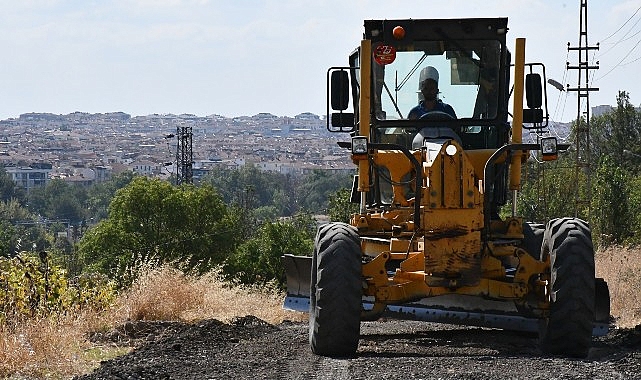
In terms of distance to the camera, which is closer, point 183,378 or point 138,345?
point 183,378

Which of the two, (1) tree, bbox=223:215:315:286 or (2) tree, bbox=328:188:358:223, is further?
(1) tree, bbox=223:215:315:286

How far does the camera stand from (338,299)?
10852 millimetres

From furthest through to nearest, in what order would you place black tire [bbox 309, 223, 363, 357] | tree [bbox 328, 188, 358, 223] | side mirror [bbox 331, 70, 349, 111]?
tree [bbox 328, 188, 358, 223]
side mirror [bbox 331, 70, 349, 111]
black tire [bbox 309, 223, 363, 357]

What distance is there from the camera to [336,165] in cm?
19575

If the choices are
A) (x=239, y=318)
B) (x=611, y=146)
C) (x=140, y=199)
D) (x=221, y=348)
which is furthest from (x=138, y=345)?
(x=611, y=146)

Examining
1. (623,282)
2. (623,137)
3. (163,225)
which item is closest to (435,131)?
(623,282)

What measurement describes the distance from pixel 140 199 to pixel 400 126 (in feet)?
208

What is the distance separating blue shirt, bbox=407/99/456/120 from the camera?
1305cm

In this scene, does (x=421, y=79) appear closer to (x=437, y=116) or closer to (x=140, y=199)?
(x=437, y=116)

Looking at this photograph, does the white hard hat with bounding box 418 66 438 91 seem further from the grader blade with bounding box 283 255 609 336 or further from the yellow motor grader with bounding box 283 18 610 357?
the grader blade with bounding box 283 255 609 336

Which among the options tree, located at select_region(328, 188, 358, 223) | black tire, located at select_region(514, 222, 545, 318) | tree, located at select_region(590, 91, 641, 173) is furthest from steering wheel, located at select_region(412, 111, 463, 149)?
tree, located at select_region(590, 91, 641, 173)

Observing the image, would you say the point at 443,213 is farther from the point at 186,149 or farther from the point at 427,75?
A: the point at 186,149

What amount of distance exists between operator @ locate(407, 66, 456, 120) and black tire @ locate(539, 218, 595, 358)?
2651mm

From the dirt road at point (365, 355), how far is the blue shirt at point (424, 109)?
2388 mm
